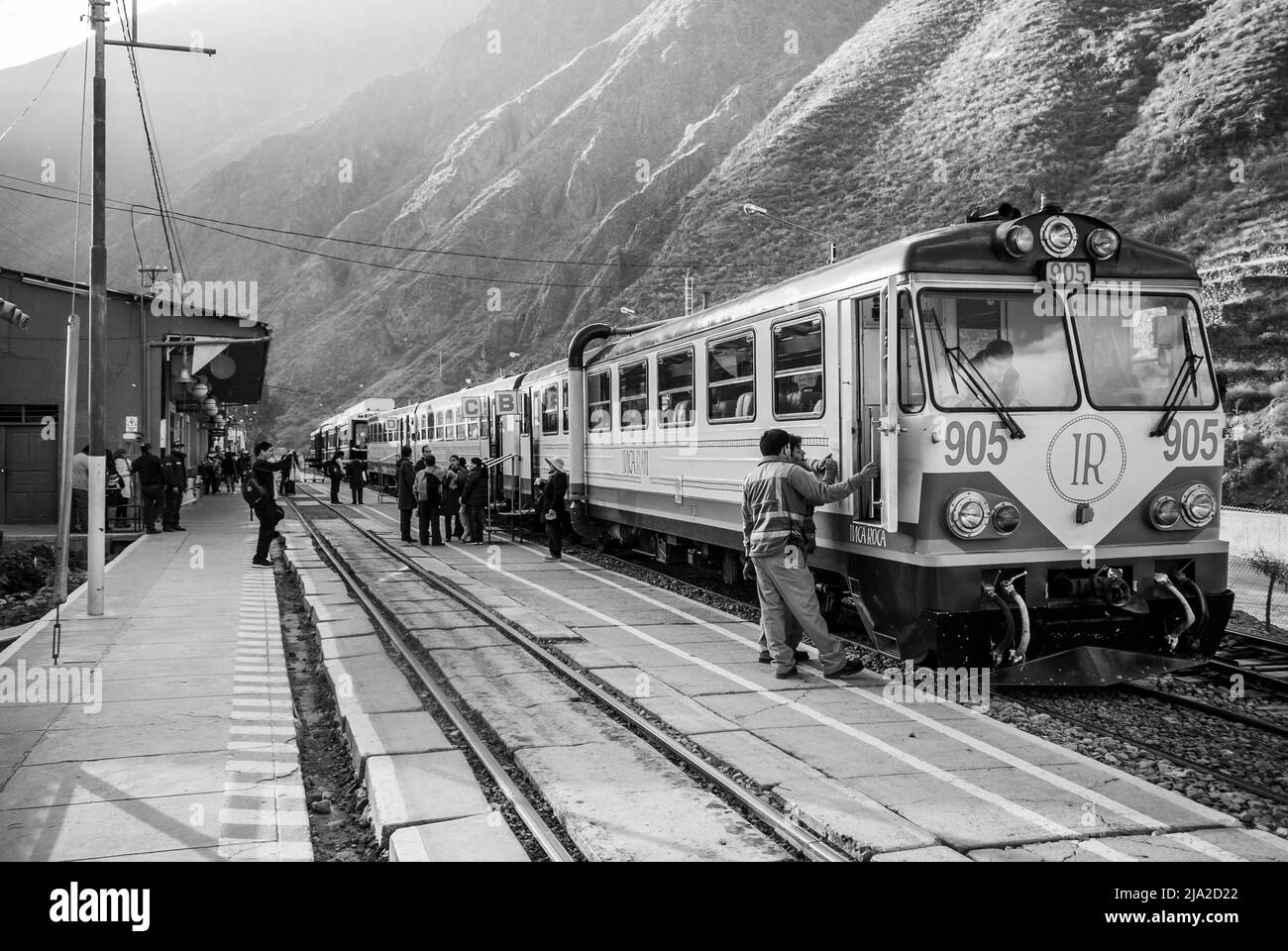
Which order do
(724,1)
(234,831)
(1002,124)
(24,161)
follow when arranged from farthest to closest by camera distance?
(24,161)
(724,1)
(1002,124)
(234,831)

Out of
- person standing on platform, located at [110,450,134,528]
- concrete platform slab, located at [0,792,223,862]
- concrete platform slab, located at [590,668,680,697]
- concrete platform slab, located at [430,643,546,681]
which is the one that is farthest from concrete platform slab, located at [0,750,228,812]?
person standing on platform, located at [110,450,134,528]

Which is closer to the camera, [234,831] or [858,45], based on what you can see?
[234,831]

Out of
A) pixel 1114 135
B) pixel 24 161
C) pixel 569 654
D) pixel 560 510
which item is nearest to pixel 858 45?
pixel 1114 135

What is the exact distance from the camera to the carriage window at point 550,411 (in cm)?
1808

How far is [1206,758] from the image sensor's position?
20.4 ft

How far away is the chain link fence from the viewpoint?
15.2 m

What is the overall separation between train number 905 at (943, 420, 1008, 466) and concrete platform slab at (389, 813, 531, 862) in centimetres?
393

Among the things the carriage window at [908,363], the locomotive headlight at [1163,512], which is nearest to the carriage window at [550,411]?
the carriage window at [908,363]

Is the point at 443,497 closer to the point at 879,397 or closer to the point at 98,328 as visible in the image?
the point at 98,328

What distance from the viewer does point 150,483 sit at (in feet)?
69.2

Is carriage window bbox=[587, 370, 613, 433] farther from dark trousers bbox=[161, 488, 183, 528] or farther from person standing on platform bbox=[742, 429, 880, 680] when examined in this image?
dark trousers bbox=[161, 488, 183, 528]
